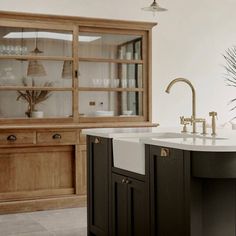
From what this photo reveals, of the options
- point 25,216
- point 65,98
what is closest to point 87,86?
point 65,98

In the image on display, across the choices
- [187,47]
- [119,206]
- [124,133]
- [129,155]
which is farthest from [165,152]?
[187,47]

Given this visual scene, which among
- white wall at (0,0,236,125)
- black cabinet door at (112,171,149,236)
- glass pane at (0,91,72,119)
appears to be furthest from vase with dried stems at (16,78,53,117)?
black cabinet door at (112,171,149,236)

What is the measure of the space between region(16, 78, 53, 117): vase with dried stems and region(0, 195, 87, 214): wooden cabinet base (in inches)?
36.7

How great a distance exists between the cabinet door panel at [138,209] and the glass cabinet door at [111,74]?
7.71 feet

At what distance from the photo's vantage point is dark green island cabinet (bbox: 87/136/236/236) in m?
2.53

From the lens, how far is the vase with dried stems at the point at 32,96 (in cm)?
525

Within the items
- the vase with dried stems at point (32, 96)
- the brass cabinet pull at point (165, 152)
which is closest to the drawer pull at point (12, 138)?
the vase with dried stems at point (32, 96)

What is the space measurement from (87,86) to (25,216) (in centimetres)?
161

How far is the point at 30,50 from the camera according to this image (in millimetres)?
5277

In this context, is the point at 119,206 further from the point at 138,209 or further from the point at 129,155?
the point at 129,155

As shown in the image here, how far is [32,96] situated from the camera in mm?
5289

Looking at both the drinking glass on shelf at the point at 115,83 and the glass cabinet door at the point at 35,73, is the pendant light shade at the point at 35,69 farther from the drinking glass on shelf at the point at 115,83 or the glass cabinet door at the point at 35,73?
the drinking glass on shelf at the point at 115,83

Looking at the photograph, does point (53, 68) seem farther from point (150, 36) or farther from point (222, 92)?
point (222, 92)

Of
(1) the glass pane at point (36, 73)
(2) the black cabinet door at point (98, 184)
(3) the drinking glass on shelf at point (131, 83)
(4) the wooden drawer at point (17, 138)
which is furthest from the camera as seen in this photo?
(3) the drinking glass on shelf at point (131, 83)
